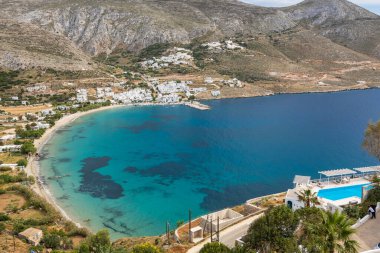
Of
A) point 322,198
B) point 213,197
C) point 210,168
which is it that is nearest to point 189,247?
point 322,198

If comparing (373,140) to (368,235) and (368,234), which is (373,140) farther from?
(368,235)

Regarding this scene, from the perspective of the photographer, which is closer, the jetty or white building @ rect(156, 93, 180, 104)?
the jetty

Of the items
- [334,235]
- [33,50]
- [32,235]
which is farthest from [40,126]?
[334,235]

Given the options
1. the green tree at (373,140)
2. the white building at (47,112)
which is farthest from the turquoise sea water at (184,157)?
the green tree at (373,140)

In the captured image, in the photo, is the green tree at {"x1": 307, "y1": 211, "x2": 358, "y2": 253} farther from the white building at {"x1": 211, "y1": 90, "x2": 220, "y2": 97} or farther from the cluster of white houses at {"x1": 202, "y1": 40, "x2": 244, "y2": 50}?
the cluster of white houses at {"x1": 202, "y1": 40, "x2": 244, "y2": 50}

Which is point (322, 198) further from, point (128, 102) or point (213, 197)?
point (128, 102)

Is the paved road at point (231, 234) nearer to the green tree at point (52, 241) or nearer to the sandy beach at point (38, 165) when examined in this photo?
the green tree at point (52, 241)

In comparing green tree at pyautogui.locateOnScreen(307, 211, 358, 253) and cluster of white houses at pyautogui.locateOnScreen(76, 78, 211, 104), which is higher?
green tree at pyautogui.locateOnScreen(307, 211, 358, 253)

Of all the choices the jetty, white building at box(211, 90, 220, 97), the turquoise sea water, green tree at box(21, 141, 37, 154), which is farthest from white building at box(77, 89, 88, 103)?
green tree at box(21, 141, 37, 154)
